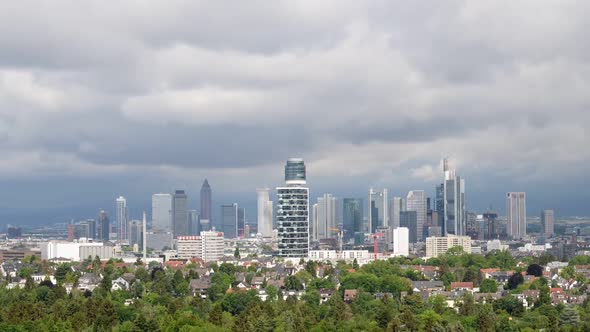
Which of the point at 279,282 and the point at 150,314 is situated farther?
the point at 279,282

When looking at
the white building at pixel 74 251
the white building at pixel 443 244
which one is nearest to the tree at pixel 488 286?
the white building at pixel 443 244

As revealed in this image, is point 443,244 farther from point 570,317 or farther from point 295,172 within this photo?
point 570,317

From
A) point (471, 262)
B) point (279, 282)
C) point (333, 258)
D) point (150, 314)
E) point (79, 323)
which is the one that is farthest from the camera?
point (333, 258)

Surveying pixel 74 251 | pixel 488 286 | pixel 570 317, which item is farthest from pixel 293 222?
pixel 570 317

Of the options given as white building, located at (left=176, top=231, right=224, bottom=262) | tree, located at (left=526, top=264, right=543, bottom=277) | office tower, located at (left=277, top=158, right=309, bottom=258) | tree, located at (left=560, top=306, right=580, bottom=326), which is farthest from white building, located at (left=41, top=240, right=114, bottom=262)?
tree, located at (left=560, top=306, right=580, bottom=326)

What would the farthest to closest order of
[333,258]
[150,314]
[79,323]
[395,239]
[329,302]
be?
[395,239], [333,258], [329,302], [150,314], [79,323]

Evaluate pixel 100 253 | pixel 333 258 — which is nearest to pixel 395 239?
pixel 333 258

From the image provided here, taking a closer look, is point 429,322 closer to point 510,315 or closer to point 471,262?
point 510,315

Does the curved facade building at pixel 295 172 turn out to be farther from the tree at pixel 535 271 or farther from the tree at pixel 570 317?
the tree at pixel 570 317
